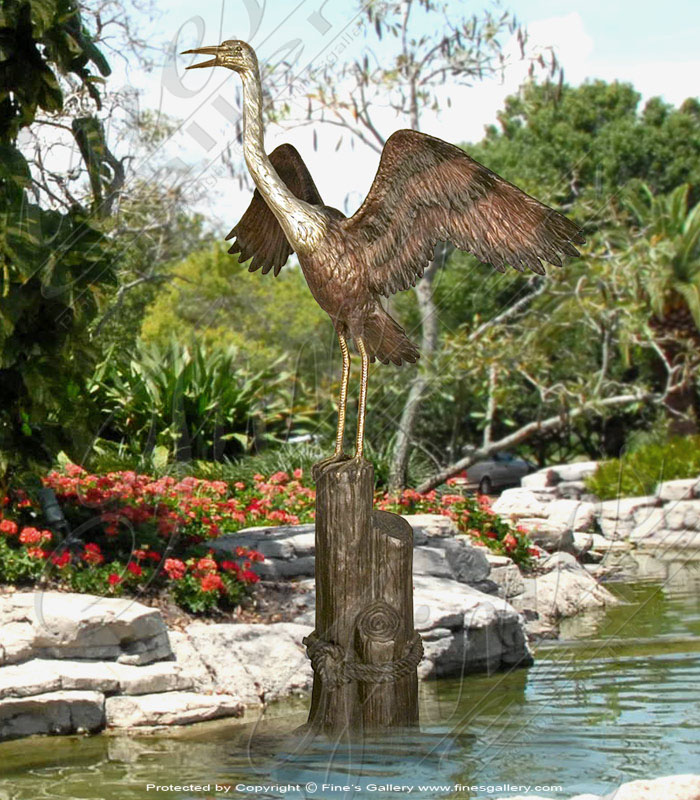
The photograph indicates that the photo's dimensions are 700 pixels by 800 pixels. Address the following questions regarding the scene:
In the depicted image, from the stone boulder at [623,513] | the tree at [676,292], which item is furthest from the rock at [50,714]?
the tree at [676,292]

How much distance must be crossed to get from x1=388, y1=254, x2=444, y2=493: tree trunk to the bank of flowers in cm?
385

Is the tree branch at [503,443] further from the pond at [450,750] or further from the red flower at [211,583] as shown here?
the red flower at [211,583]

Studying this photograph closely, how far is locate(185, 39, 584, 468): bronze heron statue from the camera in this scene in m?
5.35

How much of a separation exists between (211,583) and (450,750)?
2.86 m

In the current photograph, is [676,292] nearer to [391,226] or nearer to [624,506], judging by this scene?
[624,506]

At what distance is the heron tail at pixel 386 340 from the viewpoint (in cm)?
570

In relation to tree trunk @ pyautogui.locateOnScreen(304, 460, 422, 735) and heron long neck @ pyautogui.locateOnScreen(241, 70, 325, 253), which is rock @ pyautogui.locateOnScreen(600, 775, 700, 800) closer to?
tree trunk @ pyautogui.locateOnScreen(304, 460, 422, 735)

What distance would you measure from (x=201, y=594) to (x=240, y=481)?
5.05 m

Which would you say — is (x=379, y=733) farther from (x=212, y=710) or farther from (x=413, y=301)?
(x=413, y=301)

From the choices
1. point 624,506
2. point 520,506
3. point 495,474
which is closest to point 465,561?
point 520,506

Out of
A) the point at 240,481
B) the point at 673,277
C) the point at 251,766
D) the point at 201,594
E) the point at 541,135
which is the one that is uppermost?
the point at 541,135

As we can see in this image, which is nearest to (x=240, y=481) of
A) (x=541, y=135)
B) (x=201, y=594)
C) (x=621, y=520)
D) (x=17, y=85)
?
(x=201, y=594)

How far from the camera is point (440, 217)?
5496 mm

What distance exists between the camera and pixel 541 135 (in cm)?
3366
